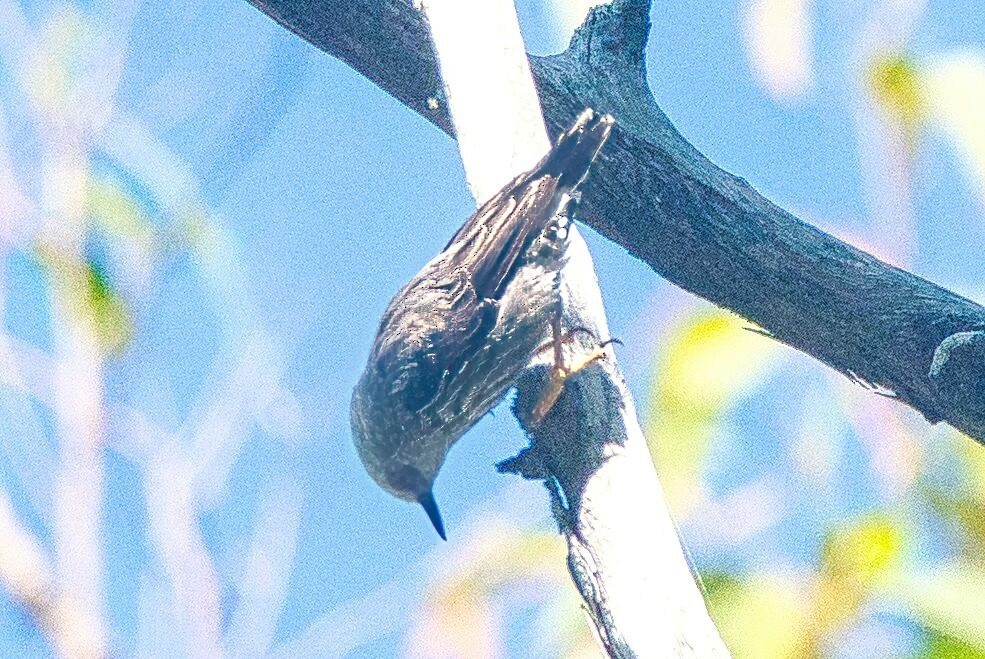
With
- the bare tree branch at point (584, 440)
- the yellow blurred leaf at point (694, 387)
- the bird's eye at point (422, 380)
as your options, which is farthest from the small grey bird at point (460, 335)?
the yellow blurred leaf at point (694, 387)

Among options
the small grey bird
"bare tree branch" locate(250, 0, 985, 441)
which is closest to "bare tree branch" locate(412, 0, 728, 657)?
the small grey bird

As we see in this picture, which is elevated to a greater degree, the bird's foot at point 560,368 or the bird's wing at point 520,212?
the bird's wing at point 520,212

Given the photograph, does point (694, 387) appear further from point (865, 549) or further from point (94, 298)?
point (94, 298)

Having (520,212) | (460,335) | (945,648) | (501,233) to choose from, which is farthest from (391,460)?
(945,648)

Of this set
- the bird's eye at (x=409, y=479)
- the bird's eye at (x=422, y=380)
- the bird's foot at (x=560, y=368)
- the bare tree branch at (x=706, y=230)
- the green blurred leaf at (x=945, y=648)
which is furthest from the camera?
the bird's eye at (x=409, y=479)

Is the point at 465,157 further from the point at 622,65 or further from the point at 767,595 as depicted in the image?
the point at 767,595

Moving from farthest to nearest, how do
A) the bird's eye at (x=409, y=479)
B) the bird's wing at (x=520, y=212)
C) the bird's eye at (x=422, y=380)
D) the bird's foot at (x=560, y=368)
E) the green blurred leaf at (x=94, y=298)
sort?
the green blurred leaf at (x=94, y=298), the bird's eye at (x=409, y=479), the bird's eye at (x=422, y=380), the bird's wing at (x=520, y=212), the bird's foot at (x=560, y=368)

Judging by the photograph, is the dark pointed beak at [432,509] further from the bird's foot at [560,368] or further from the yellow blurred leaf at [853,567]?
the yellow blurred leaf at [853,567]

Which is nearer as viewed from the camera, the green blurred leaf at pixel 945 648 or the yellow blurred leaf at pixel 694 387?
the green blurred leaf at pixel 945 648
